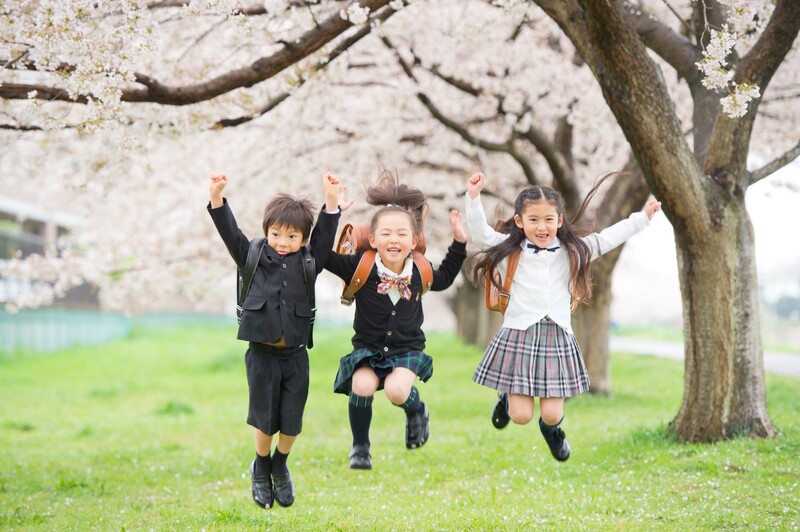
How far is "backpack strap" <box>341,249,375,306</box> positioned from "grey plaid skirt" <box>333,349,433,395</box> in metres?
0.41

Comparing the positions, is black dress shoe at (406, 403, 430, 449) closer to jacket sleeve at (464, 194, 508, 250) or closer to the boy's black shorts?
the boy's black shorts

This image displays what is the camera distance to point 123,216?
23.0m

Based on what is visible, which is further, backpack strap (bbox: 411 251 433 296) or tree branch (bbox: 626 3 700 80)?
tree branch (bbox: 626 3 700 80)

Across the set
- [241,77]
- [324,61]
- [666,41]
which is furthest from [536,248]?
[324,61]

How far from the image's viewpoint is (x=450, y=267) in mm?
6379

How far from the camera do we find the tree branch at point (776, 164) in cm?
838

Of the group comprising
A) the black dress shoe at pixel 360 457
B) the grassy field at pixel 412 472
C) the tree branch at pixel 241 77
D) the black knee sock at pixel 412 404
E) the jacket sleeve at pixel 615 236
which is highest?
the tree branch at pixel 241 77

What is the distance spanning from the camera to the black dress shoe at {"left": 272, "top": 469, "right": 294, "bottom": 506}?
6074 mm

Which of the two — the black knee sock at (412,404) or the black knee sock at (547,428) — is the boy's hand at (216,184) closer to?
the black knee sock at (412,404)

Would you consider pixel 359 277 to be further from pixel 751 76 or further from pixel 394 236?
pixel 751 76

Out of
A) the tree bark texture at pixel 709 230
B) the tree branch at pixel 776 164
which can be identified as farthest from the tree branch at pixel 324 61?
the tree branch at pixel 776 164

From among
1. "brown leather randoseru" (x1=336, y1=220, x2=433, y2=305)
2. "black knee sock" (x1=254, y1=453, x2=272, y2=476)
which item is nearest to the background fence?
"black knee sock" (x1=254, y1=453, x2=272, y2=476)

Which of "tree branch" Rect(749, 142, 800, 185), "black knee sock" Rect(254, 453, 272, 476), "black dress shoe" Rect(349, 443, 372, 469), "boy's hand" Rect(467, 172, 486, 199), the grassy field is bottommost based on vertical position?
the grassy field

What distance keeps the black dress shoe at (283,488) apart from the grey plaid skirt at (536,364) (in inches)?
60.2
